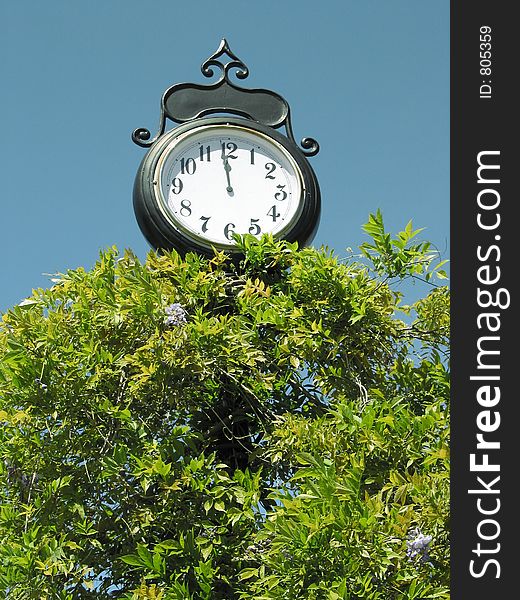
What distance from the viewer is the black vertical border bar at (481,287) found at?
101 inches

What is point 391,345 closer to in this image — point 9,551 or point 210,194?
point 210,194

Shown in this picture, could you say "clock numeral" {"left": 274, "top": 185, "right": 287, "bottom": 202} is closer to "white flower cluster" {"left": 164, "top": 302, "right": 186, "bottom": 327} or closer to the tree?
the tree

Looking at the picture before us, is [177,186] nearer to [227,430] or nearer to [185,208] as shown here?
[185,208]

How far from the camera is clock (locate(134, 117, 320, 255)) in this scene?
3996 millimetres

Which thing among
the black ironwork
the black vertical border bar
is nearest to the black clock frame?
the black ironwork

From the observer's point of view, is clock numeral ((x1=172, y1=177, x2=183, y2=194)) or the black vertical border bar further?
clock numeral ((x1=172, y1=177, x2=183, y2=194))

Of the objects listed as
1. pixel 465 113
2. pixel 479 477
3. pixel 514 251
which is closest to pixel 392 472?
pixel 479 477

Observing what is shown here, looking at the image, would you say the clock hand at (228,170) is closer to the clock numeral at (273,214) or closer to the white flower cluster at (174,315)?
the clock numeral at (273,214)

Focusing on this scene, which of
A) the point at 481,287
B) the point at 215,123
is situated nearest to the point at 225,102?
the point at 215,123

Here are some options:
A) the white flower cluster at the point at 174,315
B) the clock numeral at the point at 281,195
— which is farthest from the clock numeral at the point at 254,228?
the white flower cluster at the point at 174,315

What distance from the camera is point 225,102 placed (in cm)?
439

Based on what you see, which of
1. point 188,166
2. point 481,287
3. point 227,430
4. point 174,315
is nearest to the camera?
point 481,287

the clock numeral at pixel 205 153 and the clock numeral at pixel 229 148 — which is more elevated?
the clock numeral at pixel 229 148

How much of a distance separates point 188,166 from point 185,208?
186 mm
